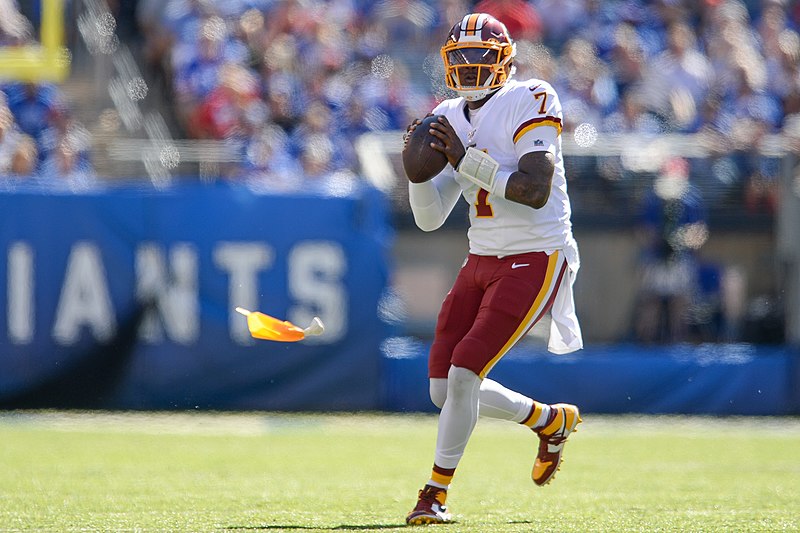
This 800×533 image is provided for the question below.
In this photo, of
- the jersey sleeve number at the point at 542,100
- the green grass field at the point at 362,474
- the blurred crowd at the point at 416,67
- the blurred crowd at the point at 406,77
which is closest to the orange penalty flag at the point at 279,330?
the green grass field at the point at 362,474

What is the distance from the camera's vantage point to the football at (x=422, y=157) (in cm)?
504

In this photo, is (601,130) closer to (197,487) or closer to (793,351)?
(793,351)

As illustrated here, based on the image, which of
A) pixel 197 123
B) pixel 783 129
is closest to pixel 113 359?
pixel 197 123

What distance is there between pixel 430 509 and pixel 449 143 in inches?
57.3

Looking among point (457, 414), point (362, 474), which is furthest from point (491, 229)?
point (362, 474)

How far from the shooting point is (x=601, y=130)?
1209 centimetres

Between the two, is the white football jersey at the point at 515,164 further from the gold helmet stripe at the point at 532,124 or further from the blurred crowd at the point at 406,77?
the blurred crowd at the point at 406,77

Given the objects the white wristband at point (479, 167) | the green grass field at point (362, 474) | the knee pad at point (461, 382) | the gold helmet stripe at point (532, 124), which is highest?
the gold helmet stripe at point (532, 124)

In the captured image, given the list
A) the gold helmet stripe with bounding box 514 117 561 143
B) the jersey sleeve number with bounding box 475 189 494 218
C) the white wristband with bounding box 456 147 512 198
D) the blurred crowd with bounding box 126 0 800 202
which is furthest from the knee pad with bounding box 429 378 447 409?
the blurred crowd with bounding box 126 0 800 202

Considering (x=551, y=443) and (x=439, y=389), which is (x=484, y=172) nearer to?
(x=439, y=389)

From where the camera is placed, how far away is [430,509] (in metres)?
4.95

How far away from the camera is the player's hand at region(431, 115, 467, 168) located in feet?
16.5

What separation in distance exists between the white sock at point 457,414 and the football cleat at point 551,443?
Answer: 59cm

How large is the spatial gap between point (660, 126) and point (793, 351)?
277 centimetres
